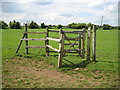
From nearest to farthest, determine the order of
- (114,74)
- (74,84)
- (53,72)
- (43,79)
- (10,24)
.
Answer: (74,84)
(43,79)
(114,74)
(53,72)
(10,24)

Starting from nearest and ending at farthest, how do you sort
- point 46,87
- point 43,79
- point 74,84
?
point 46,87
point 74,84
point 43,79

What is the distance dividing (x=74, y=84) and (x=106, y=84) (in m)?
1.27

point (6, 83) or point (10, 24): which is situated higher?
point (10, 24)

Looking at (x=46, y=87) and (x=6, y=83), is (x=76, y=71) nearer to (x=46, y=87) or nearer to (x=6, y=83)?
(x=46, y=87)

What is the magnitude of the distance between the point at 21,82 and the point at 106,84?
11.4 ft

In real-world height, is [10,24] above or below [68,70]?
above

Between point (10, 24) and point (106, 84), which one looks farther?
point (10, 24)

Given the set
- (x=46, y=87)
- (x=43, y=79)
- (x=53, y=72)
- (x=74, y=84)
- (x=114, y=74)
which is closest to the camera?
(x=46, y=87)

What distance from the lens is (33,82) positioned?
6094 mm

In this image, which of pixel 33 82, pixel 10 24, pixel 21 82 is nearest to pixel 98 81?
pixel 33 82

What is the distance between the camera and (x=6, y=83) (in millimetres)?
5977

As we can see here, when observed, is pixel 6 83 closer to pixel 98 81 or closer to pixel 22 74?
pixel 22 74

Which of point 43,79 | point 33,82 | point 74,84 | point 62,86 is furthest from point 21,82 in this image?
point 74,84

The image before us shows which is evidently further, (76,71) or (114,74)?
(76,71)
